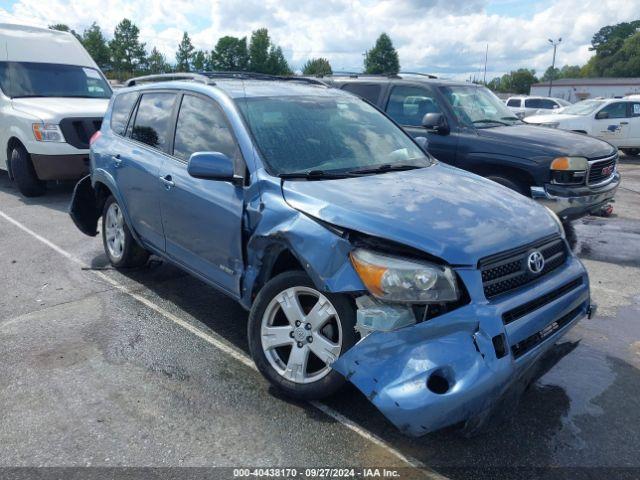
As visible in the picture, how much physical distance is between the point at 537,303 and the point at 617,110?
641 inches

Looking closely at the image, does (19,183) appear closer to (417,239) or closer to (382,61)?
(417,239)

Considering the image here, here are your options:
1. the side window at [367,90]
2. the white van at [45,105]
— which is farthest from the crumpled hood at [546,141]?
the white van at [45,105]

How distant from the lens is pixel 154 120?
4793 millimetres

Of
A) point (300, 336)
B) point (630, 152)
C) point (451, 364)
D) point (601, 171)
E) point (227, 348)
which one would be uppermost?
point (451, 364)

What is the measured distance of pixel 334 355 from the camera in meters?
3.03

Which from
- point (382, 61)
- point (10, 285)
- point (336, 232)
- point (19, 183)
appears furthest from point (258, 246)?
point (382, 61)

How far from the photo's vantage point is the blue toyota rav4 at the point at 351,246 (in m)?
2.66

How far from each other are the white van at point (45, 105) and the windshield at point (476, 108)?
5674 millimetres

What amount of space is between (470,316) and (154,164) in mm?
2962

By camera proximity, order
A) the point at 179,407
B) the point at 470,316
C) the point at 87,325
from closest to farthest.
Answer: the point at 470,316 < the point at 179,407 < the point at 87,325

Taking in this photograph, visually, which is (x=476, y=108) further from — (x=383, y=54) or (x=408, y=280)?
(x=383, y=54)

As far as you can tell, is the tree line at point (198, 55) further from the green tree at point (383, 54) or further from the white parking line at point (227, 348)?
the white parking line at point (227, 348)

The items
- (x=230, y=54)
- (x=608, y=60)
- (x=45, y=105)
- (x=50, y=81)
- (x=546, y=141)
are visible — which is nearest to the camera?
(x=546, y=141)

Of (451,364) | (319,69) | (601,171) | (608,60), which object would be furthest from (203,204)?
(608,60)
